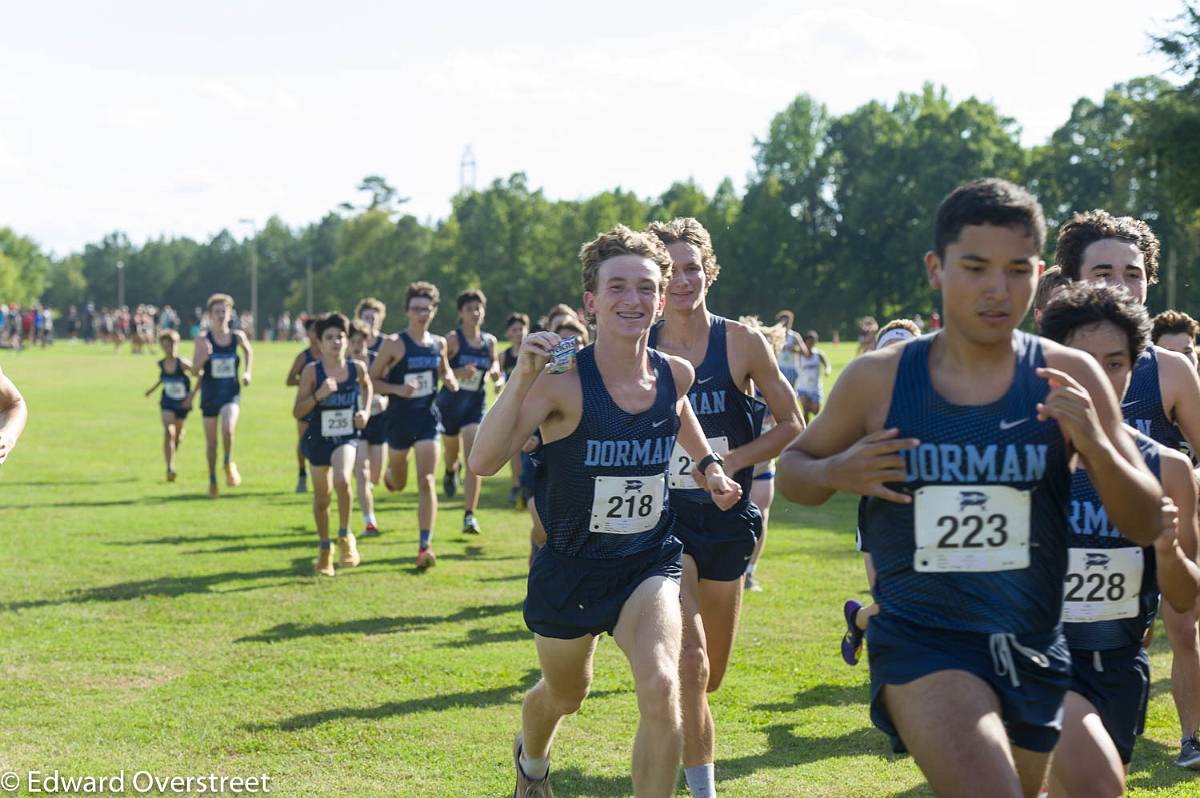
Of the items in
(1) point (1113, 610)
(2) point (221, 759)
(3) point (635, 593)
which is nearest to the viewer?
(1) point (1113, 610)

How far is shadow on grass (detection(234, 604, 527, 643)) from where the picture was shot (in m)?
9.32

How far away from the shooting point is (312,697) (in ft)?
25.2

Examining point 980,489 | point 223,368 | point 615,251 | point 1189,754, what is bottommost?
point 1189,754

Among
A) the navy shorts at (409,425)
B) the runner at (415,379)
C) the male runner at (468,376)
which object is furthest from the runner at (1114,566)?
the male runner at (468,376)

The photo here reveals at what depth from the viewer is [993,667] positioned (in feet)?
11.5

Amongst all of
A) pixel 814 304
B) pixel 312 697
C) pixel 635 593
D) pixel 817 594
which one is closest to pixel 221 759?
pixel 312 697

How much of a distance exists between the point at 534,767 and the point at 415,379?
7.57m

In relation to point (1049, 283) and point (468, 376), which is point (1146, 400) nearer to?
point (1049, 283)

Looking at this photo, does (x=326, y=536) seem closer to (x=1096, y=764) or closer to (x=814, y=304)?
(x=1096, y=764)

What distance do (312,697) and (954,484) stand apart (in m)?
5.14

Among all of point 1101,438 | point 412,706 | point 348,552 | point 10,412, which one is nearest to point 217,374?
point 348,552

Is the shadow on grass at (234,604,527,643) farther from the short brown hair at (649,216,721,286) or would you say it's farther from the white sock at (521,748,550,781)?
the short brown hair at (649,216,721,286)

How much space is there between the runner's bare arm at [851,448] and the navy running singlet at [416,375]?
9.14 metres

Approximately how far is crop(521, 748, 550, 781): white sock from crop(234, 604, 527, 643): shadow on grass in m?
3.92
